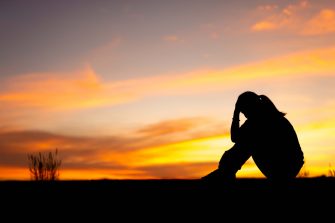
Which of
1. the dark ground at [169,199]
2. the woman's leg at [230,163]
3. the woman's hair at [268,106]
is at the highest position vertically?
the woman's hair at [268,106]

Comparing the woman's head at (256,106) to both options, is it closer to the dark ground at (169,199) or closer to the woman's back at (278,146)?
the woman's back at (278,146)

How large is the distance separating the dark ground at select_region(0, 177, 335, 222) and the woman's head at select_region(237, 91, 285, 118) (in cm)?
81

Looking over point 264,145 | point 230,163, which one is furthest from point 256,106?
point 230,163

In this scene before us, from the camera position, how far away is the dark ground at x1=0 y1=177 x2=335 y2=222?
4.42 meters

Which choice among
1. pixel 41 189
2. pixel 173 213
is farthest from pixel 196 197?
pixel 41 189

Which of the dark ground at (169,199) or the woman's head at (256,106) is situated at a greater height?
the woman's head at (256,106)

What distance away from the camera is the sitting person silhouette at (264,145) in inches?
189

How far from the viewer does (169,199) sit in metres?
4.81

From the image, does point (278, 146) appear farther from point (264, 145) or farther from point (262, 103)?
point (262, 103)

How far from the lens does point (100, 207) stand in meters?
4.58

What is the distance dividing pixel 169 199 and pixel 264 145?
4.10 ft

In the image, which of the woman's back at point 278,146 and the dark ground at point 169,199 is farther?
the woman's back at point 278,146

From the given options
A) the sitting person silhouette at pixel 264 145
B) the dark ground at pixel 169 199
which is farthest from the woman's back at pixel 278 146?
the dark ground at pixel 169 199

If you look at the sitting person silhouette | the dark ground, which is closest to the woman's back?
the sitting person silhouette
